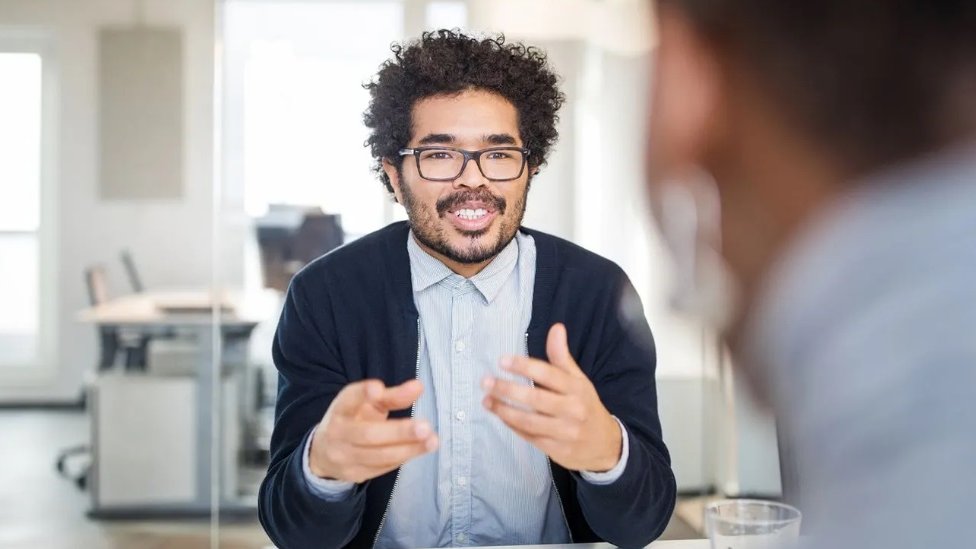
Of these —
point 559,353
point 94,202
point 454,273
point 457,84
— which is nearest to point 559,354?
point 559,353

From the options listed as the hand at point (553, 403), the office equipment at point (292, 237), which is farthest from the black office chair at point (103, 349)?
the hand at point (553, 403)

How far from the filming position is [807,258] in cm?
29

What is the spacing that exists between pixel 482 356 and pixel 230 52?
5.44 feet

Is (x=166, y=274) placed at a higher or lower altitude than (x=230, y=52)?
lower

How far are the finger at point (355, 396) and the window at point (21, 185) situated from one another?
7.30 feet

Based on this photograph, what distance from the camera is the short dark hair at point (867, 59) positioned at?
0.29 meters

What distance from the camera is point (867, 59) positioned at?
0.95ft

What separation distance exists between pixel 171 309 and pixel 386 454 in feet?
7.01

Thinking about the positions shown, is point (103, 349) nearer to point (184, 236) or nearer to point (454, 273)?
point (184, 236)

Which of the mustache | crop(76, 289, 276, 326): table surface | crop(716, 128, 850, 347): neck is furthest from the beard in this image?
crop(76, 289, 276, 326): table surface

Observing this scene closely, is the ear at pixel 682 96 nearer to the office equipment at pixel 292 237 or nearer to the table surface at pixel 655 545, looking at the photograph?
the table surface at pixel 655 545

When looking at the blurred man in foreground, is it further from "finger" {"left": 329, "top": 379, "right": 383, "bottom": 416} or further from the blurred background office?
the blurred background office

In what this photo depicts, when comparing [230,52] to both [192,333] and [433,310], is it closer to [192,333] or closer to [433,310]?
[192,333]

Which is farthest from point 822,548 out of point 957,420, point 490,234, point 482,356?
point 490,234
